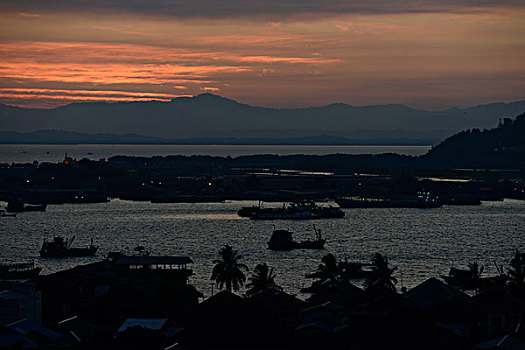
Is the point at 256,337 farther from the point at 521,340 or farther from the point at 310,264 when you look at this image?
the point at 310,264

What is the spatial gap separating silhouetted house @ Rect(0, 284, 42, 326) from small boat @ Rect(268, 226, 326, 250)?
3571 centimetres

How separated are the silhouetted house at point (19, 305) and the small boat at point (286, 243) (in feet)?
117

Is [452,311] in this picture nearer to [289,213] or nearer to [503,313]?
[503,313]

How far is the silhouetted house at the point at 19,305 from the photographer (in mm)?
23719

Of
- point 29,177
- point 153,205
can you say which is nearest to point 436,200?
point 153,205

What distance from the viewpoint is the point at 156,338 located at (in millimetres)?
18719

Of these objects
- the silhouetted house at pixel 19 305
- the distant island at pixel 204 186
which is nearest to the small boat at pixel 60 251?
the silhouetted house at pixel 19 305

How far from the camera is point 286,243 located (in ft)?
202

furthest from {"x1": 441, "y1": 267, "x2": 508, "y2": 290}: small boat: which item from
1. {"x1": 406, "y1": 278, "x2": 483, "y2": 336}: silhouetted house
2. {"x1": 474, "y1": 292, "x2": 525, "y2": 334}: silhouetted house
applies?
{"x1": 474, "y1": 292, "x2": 525, "y2": 334}: silhouetted house

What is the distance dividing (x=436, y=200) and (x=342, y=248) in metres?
55.9

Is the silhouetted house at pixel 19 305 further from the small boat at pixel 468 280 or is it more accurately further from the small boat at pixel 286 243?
the small boat at pixel 286 243

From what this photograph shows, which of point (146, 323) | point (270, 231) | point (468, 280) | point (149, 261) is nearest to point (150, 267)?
point (149, 261)

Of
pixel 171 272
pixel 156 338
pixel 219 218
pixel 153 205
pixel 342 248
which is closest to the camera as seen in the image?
pixel 156 338

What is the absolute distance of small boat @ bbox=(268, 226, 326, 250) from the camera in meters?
60.9
